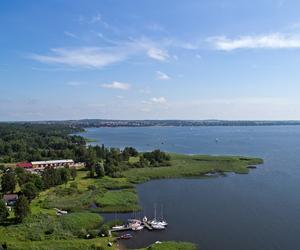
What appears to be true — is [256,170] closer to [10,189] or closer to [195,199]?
[195,199]

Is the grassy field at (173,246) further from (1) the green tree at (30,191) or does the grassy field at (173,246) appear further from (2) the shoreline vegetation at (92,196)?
(1) the green tree at (30,191)

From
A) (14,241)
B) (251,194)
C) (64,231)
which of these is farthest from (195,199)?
(14,241)

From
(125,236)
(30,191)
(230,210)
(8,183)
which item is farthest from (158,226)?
(8,183)

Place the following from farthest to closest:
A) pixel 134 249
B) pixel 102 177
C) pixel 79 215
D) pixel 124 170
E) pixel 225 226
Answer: pixel 124 170, pixel 102 177, pixel 79 215, pixel 225 226, pixel 134 249

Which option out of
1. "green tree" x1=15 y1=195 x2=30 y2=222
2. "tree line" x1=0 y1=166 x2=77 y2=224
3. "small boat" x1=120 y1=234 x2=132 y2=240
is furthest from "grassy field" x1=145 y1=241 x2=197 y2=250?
"tree line" x1=0 y1=166 x2=77 y2=224

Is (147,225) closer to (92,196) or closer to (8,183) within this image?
(92,196)

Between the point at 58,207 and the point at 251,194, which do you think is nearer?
the point at 58,207

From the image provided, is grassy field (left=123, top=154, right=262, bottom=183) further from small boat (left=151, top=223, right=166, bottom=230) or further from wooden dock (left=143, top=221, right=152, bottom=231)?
small boat (left=151, top=223, right=166, bottom=230)

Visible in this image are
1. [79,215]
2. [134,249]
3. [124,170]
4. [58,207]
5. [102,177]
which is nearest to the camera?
[134,249]
